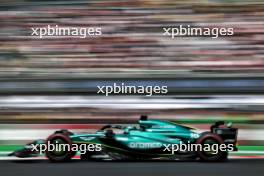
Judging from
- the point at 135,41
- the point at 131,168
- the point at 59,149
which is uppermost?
the point at 135,41

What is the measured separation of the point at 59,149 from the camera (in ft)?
19.3

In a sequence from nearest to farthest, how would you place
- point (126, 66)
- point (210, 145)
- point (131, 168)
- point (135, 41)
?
point (131, 168)
point (210, 145)
point (126, 66)
point (135, 41)

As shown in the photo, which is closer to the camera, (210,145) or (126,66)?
(210,145)

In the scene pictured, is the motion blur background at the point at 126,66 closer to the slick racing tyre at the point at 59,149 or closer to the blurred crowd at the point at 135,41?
the blurred crowd at the point at 135,41

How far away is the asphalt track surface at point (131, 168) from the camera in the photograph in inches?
208

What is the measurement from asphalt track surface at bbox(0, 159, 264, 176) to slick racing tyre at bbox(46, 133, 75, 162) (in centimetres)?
9

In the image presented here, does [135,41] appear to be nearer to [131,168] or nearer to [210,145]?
[210,145]

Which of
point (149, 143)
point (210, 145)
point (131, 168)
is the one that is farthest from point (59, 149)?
point (210, 145)

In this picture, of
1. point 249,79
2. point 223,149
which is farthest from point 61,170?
point 249,79

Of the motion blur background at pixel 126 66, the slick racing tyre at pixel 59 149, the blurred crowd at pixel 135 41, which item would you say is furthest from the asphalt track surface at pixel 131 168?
the blurred crowd at pixel 135 41

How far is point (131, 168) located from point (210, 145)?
3.04 feet

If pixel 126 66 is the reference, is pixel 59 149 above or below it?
below

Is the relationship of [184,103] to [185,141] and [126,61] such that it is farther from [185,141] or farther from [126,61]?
[185,141]

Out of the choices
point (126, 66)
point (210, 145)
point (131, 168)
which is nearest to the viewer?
point (131, 168)
